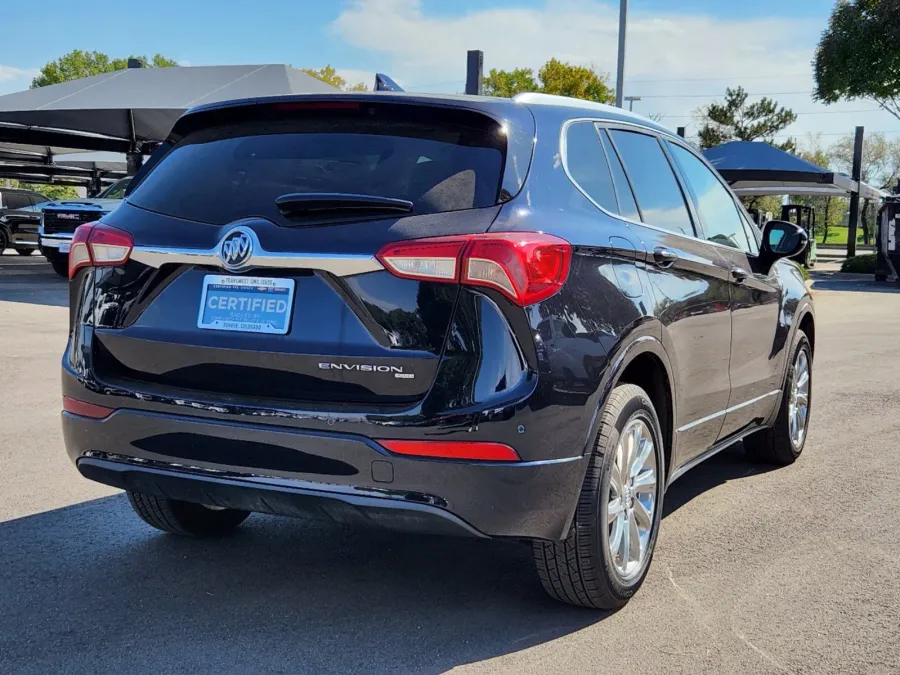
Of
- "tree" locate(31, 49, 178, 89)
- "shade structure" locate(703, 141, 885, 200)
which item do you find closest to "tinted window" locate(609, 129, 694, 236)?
"shade structure" locate(703, 141, 885, 200)

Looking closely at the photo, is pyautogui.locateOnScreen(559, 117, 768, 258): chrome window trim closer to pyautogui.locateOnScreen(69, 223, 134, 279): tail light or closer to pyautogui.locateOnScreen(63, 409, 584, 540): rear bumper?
pyautogui.locateOnScreen(63, 409, 584, 540): rear bumper

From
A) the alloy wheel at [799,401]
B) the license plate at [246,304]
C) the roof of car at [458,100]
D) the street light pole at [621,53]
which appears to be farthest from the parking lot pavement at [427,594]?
the street light pole at [621,53]

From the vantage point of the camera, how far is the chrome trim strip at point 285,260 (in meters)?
3.06

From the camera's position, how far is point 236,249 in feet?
10.4

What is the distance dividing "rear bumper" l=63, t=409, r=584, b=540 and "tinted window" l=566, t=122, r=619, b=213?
3.35 feet

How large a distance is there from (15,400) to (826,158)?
286ft

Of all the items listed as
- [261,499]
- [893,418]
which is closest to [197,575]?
[261,499]

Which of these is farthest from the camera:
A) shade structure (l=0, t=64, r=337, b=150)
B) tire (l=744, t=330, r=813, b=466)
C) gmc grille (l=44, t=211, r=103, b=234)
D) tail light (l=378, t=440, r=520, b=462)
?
shade structure (l=0, t=64, r=337, b=150)

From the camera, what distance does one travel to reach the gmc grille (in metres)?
18.0

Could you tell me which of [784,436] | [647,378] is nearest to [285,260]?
[647,378]

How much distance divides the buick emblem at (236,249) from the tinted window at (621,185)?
1459 mm

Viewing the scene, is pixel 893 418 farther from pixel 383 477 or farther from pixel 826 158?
pixel 826 158

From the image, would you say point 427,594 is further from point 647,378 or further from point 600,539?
point 647,378

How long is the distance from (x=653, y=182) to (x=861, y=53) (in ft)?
104
